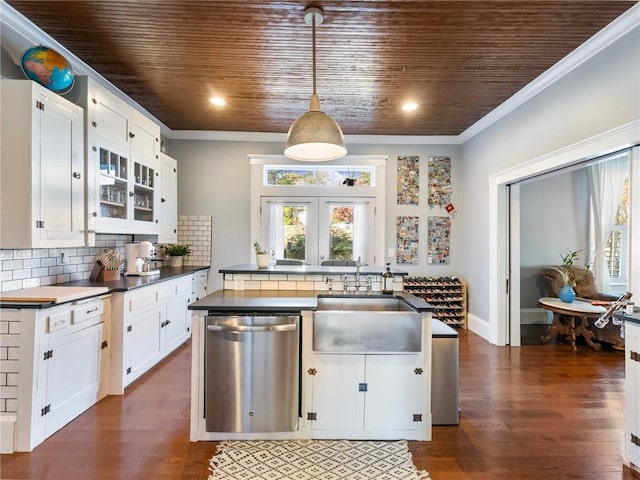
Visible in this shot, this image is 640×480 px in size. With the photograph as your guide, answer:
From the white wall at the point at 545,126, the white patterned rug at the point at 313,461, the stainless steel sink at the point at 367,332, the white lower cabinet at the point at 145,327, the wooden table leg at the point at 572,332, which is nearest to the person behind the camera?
the white patterned rug at the point at 313,461

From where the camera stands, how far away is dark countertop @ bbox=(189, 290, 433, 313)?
2.15 metres

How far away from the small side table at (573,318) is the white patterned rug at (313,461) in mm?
3112

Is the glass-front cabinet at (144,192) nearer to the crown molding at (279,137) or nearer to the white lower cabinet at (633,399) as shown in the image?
the crown molding at (279,137)

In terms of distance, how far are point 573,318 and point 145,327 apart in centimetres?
495

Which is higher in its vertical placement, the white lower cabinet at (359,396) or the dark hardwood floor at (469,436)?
the white lower cabinet at (359,396)

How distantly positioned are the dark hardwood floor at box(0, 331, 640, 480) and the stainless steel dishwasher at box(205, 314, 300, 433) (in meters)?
0.28

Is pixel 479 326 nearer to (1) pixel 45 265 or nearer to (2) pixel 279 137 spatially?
(2) pixel 279 137

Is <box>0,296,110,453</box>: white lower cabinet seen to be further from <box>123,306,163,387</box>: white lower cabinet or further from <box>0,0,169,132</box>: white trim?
<box>0,0,169,132</box>: white trim

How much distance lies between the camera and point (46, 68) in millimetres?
2412

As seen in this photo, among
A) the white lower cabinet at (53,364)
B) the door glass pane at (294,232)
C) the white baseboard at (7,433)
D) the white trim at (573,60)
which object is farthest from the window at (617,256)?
the white baseboard at (7,433)

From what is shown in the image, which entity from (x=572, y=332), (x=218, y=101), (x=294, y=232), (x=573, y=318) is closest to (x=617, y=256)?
(x=573, y=318)

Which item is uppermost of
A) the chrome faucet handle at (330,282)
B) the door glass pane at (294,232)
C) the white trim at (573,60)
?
the white trim at (573,60)

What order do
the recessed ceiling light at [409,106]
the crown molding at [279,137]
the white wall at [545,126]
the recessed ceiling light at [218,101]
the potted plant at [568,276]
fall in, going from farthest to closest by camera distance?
the crown molding at [279,137]
the potted plant at [568,276]
the recessed ceiling light at [409,106]
the recessed ceiling light at [218,101]
the white wall at [545,126]

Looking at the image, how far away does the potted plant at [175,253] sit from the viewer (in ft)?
15.7
